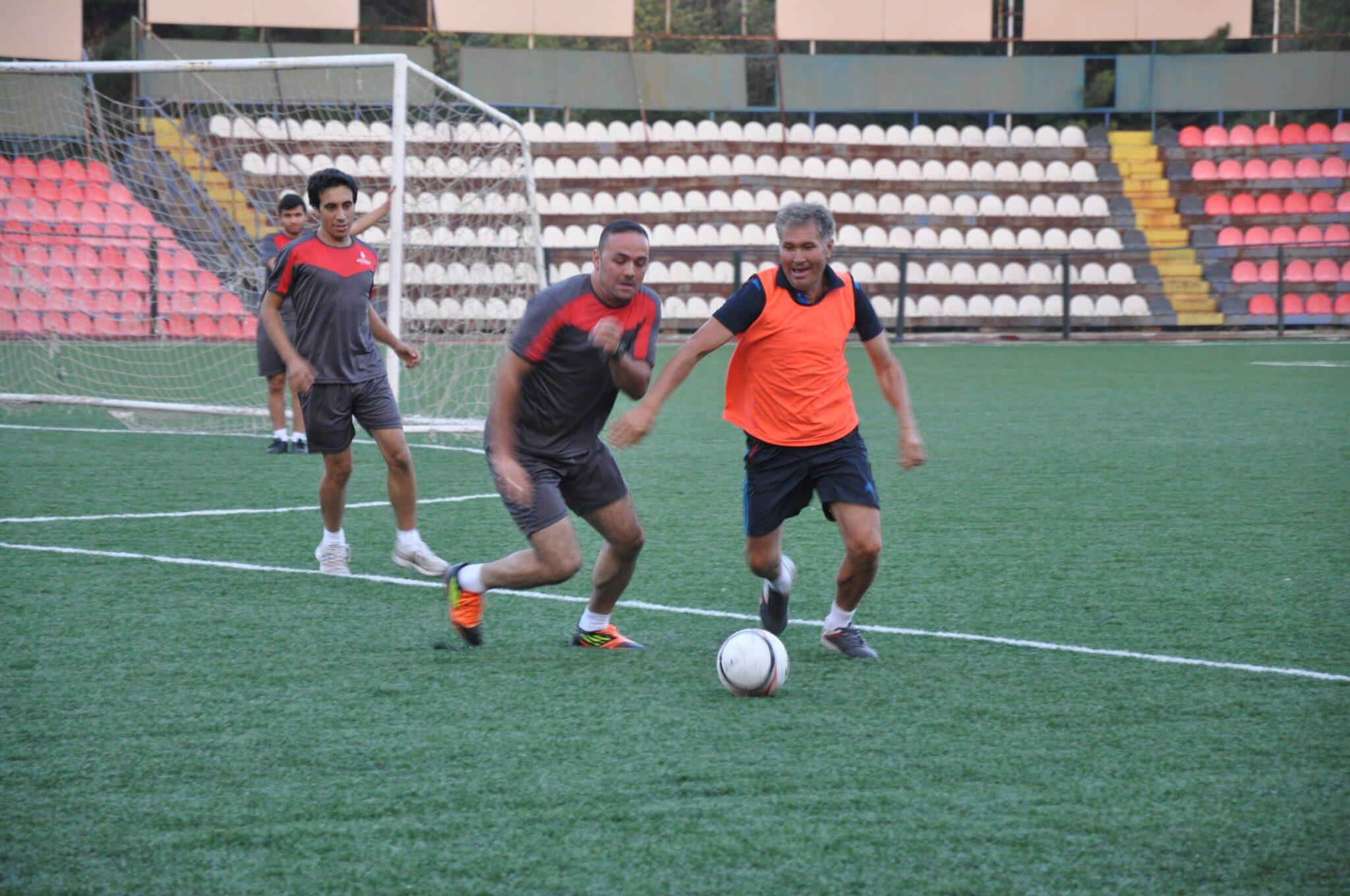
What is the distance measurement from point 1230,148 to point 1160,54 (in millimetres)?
2750

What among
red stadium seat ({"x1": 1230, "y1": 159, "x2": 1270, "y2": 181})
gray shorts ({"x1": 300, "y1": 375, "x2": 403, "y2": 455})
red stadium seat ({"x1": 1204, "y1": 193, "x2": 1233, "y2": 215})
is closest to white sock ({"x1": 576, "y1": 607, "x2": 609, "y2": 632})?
gray shorts ({"x1": 300, "y1": 375, "x2": 403, "y2": 455})

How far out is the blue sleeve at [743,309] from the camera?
450 centimetres

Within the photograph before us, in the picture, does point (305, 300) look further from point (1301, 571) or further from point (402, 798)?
point (1301, 571)

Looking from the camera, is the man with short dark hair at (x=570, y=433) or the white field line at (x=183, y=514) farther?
the white field line at (x=183, y=514)

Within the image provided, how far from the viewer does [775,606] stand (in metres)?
4.77

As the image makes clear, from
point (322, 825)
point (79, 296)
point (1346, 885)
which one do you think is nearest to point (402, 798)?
point (322, 825)

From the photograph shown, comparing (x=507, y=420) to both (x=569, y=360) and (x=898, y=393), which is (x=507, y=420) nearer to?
(x=569, y=360)

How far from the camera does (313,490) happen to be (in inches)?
315

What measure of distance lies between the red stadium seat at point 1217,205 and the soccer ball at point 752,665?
2331 centimetres

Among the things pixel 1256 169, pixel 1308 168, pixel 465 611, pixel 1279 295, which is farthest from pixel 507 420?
pixel 1308 168

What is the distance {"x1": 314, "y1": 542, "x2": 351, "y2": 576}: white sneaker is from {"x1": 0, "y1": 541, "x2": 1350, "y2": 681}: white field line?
0.04 metres

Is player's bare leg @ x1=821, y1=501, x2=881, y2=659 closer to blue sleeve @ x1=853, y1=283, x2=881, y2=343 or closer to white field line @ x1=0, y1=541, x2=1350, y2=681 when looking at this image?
white field line @ x1=0, y1=541, x2=1350, y2=681

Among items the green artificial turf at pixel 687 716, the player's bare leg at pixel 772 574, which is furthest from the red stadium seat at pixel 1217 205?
the player's bare leg at pixel 772 574

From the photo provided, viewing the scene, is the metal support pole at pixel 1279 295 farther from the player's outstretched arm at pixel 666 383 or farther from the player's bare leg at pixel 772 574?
the player's outstretched arm at pixel 666 383
